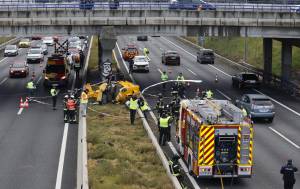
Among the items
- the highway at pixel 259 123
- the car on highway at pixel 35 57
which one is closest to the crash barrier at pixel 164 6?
the highway at pixel 259 123

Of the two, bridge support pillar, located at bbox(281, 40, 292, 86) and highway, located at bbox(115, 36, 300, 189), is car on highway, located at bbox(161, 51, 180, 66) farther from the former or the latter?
bridge support pillar, located at bbox(281, 40, 292, 86)

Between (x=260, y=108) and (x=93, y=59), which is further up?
(x=93, y=59)

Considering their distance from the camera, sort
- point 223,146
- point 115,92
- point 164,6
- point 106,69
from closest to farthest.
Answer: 1. point 223,146
2. point 115,92
3. point 106,69
4. point 164,6

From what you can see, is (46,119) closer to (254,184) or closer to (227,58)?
(254,184)

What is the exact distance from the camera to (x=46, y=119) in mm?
37688

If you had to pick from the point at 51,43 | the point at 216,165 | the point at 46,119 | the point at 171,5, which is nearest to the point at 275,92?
the point at 171,5

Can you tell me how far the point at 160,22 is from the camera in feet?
169

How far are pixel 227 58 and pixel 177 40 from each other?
2913cm

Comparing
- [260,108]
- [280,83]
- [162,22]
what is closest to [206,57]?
[280,83]

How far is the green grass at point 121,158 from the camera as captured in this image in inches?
858

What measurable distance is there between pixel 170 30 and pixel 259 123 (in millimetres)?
16794

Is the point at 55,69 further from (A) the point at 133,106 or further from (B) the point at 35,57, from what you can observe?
(B) the point at 35,57

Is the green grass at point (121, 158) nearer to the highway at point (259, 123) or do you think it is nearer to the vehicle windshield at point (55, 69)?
the highway at point (259, 123)

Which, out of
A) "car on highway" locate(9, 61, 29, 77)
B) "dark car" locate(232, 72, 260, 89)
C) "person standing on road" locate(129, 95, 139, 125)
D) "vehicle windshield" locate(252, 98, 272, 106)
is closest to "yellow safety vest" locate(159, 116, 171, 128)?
"person standing on road" locate(129, 95, 139, 125)
